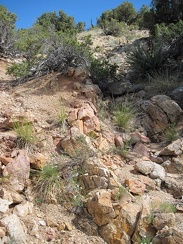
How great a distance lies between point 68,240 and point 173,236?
1.03 meters

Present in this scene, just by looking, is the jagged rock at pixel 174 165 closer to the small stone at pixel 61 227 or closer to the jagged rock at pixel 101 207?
the jagged rock at pixel 101 207

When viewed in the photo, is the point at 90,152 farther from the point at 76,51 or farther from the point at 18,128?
the point at 76,51

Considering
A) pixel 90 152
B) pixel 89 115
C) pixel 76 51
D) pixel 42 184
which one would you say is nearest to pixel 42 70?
pixel 76 51

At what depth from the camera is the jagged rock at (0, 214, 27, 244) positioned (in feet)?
8.70

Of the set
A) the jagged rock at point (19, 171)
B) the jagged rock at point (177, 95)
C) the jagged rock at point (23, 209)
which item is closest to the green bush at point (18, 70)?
the jagged rock at point (19, 171)

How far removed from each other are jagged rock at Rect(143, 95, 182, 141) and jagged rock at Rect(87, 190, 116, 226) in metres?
2.15

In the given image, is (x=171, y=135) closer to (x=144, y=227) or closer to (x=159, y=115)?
(x=159, y=115)

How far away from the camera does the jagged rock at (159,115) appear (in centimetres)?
500

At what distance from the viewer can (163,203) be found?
3102 mm

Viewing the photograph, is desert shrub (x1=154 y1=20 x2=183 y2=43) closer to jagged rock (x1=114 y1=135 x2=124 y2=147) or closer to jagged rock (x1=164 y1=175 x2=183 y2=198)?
jagged rock (x1=114 y1=135 x2=124 y2=147)

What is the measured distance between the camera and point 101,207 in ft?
9.72

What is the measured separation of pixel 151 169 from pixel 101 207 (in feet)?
3.61

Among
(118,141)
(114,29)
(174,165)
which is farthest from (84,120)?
(114,29)

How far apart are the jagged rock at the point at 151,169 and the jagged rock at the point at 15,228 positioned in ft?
5.64
